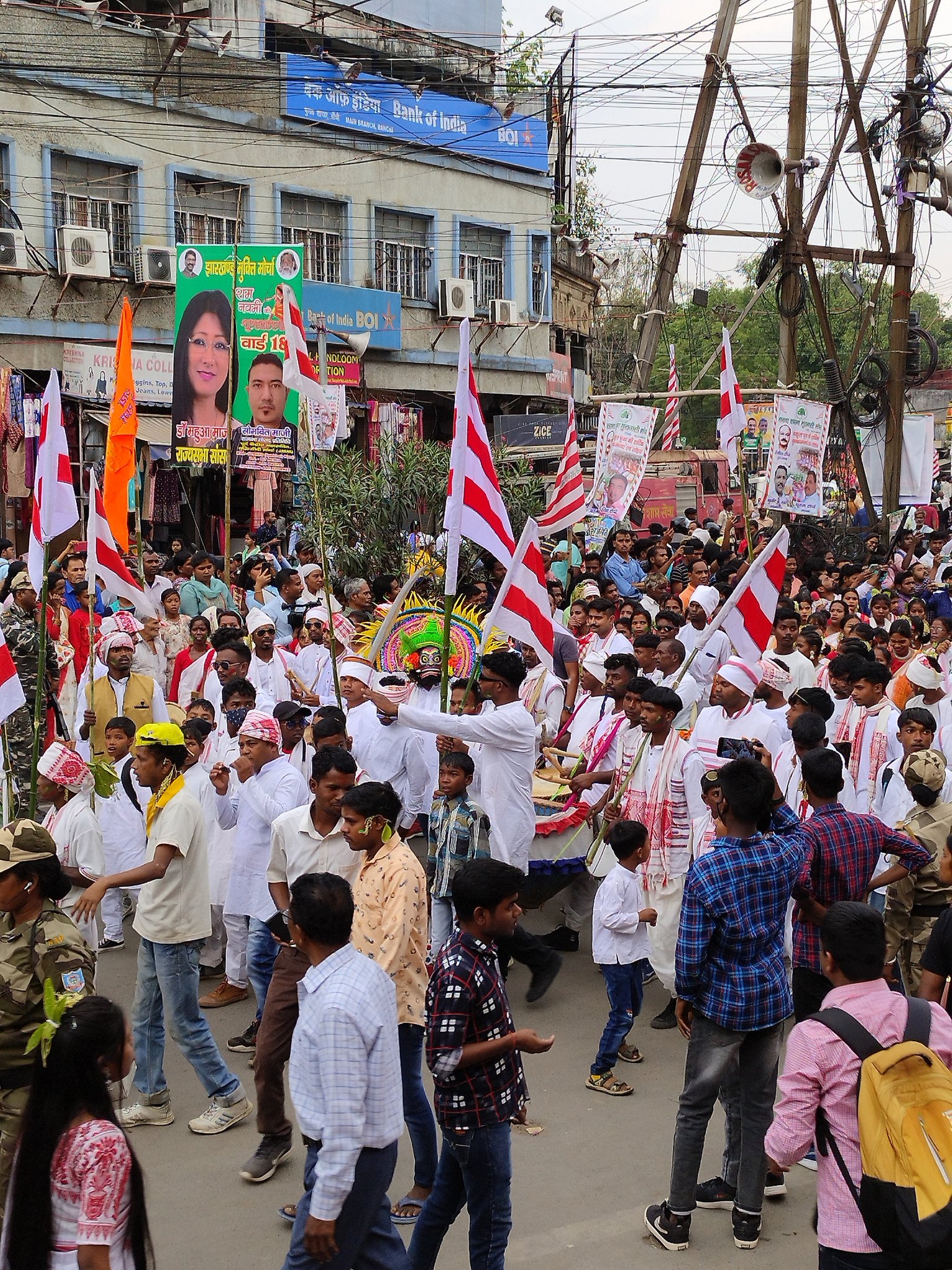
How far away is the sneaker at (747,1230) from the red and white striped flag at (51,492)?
472 cm

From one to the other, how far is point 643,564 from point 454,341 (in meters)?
11.4

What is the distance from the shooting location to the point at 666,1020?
684cm

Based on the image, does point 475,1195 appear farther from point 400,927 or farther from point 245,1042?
point 245,1042

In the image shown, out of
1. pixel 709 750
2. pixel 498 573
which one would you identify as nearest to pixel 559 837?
pixel 709 750

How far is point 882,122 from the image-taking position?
20016mm

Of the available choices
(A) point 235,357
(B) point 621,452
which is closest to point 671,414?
(B) point 621,452

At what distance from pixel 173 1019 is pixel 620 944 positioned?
79.6 inches

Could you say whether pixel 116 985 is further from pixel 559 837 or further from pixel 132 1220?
pixel 132 1220

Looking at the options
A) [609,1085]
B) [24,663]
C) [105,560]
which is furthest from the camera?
[24,663]

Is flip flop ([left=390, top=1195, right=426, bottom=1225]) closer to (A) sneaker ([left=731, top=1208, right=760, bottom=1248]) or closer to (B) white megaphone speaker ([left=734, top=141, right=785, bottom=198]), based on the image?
(A) sneaker ([left=731, top=1208, right=760, bottom=1248])

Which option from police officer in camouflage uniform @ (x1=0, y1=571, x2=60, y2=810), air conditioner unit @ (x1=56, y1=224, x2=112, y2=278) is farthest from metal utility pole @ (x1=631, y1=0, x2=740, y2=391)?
police officer in camouflage uniform @ (x1=0, y1=571, x2=60, y2=810)

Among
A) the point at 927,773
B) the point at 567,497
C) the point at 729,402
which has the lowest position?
the point at 927,773

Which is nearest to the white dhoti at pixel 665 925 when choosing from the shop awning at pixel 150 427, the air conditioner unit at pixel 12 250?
the shop awning at pixel 150 427

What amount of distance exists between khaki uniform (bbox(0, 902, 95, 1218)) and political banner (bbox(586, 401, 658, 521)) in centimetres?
1042
